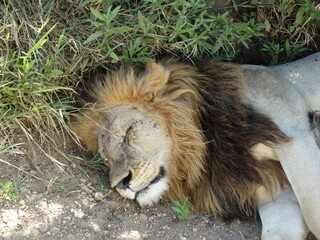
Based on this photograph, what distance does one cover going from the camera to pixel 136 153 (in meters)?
3.40

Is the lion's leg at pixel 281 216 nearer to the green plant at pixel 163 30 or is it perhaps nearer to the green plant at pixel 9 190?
the green plant at pixel 163 30

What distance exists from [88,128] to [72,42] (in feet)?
1.73

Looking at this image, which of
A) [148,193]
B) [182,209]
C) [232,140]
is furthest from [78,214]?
[232,140]

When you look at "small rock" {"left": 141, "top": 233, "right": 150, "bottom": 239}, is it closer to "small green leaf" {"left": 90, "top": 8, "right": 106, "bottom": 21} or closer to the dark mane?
the dark mane

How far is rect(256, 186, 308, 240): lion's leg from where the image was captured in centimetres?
344

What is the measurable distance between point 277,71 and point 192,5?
696 millimetres

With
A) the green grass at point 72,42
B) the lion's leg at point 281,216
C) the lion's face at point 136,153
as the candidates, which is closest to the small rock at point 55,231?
the lion's face at point 136,153

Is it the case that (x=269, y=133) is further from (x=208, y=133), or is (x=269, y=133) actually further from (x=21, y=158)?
(x=21, y=158)

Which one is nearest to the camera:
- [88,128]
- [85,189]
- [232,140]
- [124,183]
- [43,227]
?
[43,227]

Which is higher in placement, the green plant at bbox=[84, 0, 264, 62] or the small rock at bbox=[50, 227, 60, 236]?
the green plant at bbox=[84, 0, 264, 62]

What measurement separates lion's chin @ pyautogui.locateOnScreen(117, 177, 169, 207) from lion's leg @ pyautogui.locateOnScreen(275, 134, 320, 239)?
0.69 m

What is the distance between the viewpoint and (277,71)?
3.86m

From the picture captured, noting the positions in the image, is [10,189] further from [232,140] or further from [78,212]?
[232,140]

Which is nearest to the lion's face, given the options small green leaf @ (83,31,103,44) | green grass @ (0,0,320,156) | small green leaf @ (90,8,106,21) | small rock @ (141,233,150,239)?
small rock @ (141,233,150,239)
